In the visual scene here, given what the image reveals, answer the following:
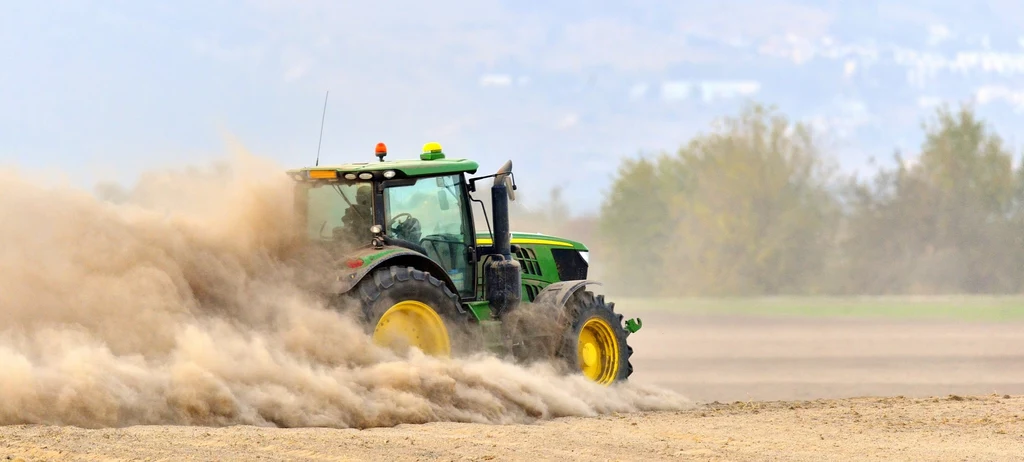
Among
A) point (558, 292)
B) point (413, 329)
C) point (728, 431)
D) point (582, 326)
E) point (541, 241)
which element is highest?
point (541, 241)

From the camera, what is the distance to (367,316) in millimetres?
10031

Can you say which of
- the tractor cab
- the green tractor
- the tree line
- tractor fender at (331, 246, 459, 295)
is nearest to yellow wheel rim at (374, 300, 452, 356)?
the green tractor

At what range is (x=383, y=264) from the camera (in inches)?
409

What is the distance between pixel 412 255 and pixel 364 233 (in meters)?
0.51

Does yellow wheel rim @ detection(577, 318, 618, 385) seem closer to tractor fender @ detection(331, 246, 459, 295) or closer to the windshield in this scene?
tractor fender @ detection(331, 246, 459, 295)

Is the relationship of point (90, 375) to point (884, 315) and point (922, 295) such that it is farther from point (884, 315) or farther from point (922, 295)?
point (922, 295)

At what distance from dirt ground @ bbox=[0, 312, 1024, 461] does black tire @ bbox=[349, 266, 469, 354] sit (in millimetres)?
1199

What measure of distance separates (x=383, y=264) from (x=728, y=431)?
10.4ft

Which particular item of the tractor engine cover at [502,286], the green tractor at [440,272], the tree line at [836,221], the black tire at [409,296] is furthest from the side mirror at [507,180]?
the tree line at [836,221]

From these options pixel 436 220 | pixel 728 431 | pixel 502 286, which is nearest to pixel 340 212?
pixel 436 220

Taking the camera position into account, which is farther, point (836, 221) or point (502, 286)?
point (836, 221)

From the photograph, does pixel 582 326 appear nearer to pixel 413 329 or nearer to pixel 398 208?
pixel 413 329

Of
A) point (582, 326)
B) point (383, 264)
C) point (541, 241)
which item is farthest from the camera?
point (541, 241)

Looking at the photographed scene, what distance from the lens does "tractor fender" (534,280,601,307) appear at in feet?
39.9
